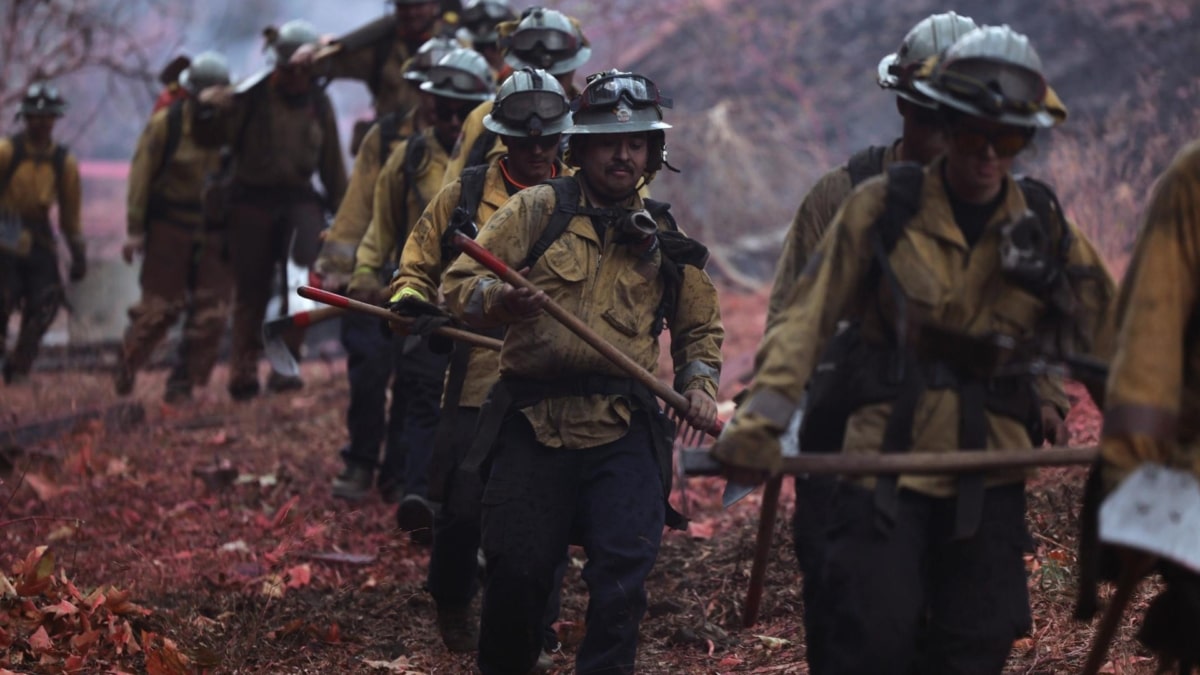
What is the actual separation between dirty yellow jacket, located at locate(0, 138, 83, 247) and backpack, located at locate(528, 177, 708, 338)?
364 inches

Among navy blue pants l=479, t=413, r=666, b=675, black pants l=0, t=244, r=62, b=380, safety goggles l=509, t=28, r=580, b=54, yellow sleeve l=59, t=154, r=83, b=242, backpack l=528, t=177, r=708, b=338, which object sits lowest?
black pants l=0, t=244, r=62, b=380

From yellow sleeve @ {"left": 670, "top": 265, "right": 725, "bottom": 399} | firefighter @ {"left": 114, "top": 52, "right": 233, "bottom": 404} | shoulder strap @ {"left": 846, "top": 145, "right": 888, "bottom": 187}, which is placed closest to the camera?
shoulder strap @ {"left": 846, "top": 145, "right": 888, "bottom": 187}

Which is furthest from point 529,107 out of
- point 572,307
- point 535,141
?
point 572,307

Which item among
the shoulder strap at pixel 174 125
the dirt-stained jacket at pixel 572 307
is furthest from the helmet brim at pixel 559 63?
the shoulder strap at pixel 174 125

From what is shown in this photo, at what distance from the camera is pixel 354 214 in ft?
28.3

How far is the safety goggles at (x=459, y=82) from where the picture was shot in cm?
783

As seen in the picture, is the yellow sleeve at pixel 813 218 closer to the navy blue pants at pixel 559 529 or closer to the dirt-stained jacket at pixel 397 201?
the navy blue pants at pixel 559 529

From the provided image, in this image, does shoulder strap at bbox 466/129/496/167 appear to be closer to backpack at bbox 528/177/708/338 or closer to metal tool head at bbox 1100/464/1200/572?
backpack at bbox 528/177/708/338

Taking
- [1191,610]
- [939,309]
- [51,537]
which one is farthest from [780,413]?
[51,537]

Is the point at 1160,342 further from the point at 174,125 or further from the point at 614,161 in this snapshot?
the point at 174,125

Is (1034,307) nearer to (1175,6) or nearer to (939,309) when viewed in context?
(939,309)

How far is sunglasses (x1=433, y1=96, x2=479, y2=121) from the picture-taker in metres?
7.89

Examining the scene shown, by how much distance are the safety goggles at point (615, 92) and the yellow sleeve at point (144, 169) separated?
796 centimetres

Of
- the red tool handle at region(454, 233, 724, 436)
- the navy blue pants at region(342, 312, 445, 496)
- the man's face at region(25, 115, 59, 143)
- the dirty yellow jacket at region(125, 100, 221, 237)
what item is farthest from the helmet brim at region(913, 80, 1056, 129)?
the man's face at region(25, 115, 59, 143)
